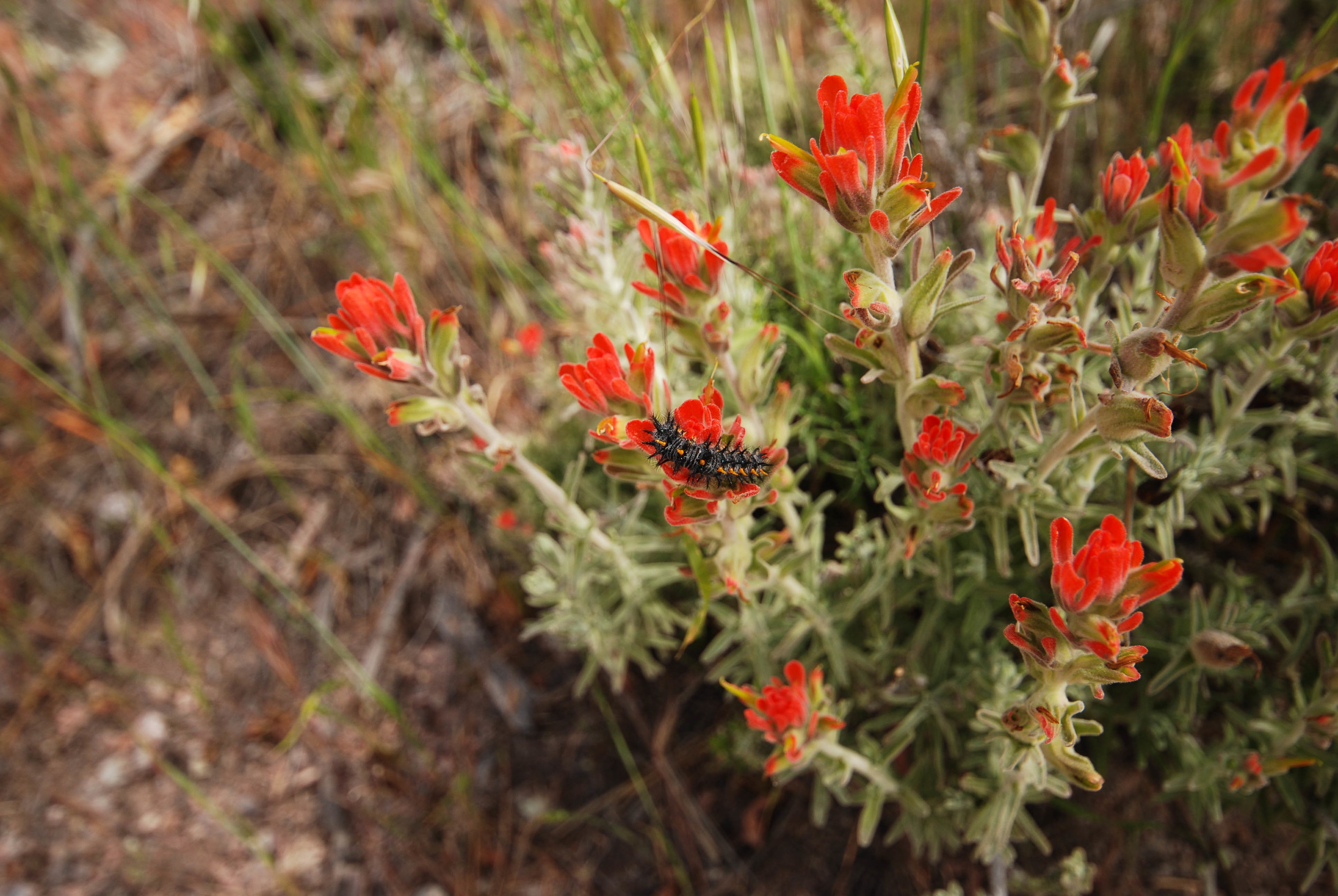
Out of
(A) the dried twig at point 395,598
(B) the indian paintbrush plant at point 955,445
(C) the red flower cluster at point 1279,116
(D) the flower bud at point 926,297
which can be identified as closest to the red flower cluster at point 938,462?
(B) the indian paintbrush plant at point 955,445

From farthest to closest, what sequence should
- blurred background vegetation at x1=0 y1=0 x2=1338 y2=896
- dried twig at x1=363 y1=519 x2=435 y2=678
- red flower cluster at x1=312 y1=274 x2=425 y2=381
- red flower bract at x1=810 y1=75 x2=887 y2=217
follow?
dried twig at x1=363 y1=519 x2=435 y2=678 → blurred background vegetation at x1=0 y1=0 x2=1338 y2=896 → red flower cluster at x1=312 y1=274 x2=425 y2=381 → red flower bract at x1=810 y1=75 x2=887 y2=217

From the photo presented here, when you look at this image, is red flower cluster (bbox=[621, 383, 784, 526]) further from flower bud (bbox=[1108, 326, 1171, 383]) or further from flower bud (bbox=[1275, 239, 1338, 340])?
flower bud (bbox=[1275, 239, 1338, 340])

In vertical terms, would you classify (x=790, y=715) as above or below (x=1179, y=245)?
below

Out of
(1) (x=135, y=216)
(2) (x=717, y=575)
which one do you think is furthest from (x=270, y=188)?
(2) (x=717, y=575)

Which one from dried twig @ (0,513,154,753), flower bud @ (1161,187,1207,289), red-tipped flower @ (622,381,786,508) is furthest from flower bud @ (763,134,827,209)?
dried twig @ (0,513,154,753)

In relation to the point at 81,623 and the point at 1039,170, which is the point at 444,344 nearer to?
the point at 1039,170

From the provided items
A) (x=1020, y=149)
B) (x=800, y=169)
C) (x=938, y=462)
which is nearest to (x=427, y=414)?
(x=800, y=169)

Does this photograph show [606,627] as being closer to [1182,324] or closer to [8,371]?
[1182,324]

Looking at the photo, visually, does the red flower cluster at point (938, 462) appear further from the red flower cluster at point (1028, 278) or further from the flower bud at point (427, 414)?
the flower bud at point (427, 414)
